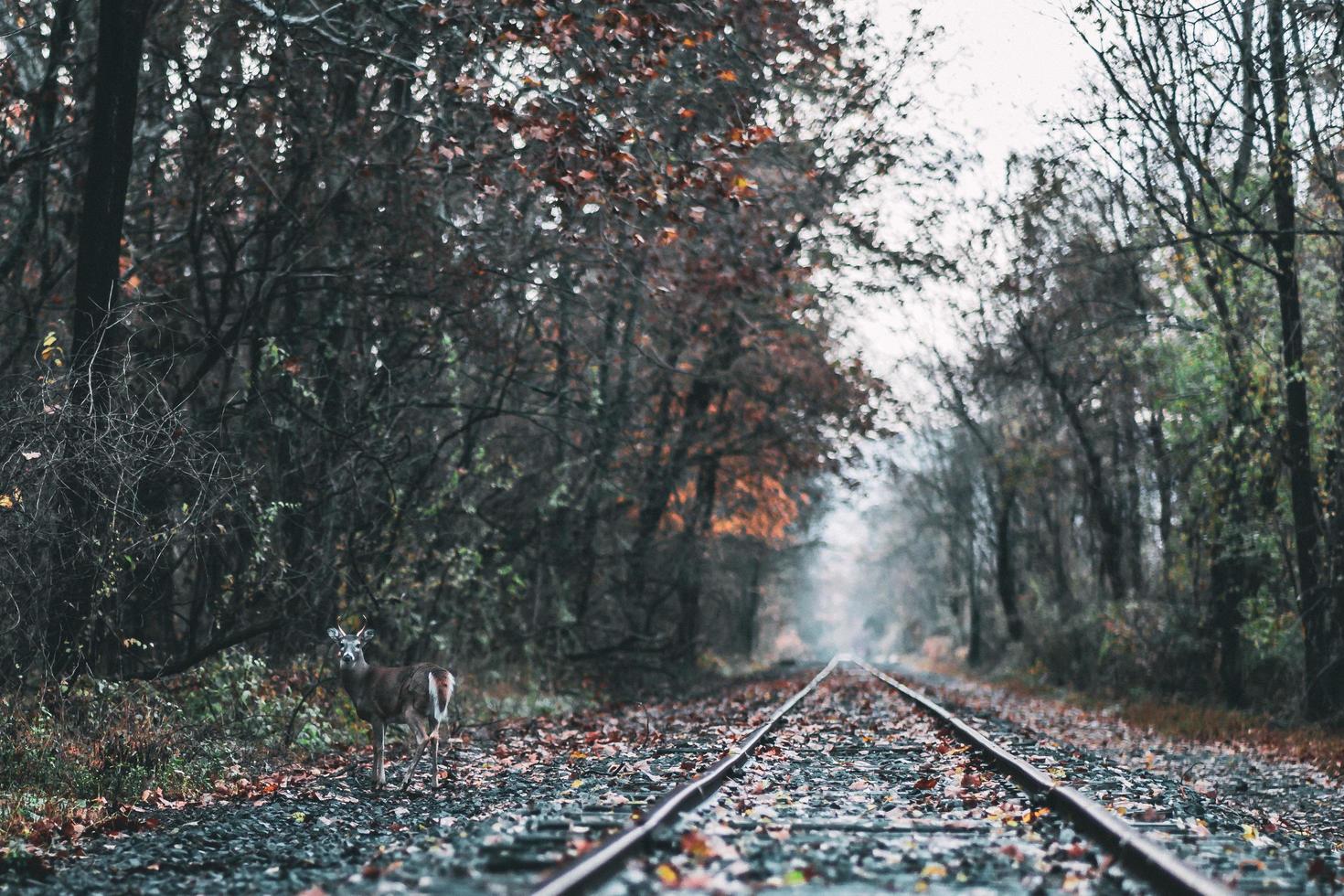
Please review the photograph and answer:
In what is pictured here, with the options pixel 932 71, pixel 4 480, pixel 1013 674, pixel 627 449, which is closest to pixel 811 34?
pixel 932 71

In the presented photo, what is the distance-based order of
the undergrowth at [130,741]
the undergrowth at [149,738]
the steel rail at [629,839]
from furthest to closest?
the undergrowth at [130,741], the undergrowth at [149,738], the steel rail at [629,839]

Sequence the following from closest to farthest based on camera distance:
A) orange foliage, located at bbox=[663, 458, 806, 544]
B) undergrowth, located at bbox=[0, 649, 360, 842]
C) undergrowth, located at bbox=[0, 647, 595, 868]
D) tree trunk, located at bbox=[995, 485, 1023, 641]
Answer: undergrowth, located at bbox=[0, 647, 595, 868], undergrowth, located at bbox=[0, 649, 360, 842], orange foliage, located at bbox=[663, 458, 806, 544], tree trunk, located at bbox=[995, 485, 1023, 641]

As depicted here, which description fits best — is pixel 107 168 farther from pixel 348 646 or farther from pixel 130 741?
pixel 130 741

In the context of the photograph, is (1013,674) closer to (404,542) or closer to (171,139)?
(404,542)

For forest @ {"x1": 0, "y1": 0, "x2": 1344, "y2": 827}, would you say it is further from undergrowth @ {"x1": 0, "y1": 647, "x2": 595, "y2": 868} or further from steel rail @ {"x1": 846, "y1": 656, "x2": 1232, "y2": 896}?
steel rail @ {"x1": 846, "y1": 656, "x2": 1232, "y2": 896}

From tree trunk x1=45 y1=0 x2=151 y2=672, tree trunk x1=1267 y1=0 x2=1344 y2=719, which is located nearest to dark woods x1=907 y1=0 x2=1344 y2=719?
tree trunk x1=1267 y1=0 x2=1344 y2=719

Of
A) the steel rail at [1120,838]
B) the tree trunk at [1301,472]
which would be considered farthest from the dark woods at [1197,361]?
the steel rail at [1120,838]

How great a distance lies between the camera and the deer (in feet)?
30.3

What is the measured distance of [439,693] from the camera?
370 inches

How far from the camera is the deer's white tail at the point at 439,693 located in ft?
30.3

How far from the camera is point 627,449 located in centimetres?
2389

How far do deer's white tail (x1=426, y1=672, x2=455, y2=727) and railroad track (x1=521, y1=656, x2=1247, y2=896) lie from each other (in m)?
1.92

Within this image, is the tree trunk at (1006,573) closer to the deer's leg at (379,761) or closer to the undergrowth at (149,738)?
the undergrowth at (149,738)

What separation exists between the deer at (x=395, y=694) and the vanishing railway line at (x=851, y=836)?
1.58m
